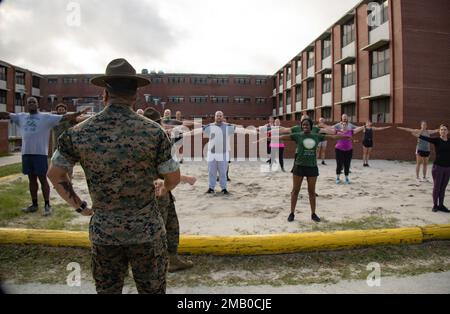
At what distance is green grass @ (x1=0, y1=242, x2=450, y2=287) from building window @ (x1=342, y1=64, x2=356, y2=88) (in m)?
23.7

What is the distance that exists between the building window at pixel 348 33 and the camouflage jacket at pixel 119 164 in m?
26.8

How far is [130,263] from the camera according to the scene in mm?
2096

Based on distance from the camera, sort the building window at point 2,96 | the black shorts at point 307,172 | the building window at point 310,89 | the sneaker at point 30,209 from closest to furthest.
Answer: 1. the black shorts at point 307,172
2. the sneaker at point 30,209
3. the building window at point 310,89
4. the building window at point 2,96

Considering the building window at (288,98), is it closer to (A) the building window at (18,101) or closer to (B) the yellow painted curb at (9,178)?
(A) the building window at (18,101)


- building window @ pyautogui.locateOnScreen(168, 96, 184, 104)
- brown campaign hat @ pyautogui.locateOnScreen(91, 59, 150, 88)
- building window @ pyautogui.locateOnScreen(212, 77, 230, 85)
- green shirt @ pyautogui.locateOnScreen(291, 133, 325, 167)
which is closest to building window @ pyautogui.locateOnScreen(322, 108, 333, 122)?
building window @ pyautogui.locateOnScreen(212, 77, 230, 85)

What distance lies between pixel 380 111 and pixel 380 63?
3.24 meters

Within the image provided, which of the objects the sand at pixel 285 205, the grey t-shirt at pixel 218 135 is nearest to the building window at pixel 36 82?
the sand at pixel 285 205

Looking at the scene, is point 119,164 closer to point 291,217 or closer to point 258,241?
point 258,241

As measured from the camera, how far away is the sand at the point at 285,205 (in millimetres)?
5362

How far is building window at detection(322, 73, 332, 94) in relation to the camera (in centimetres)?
3054

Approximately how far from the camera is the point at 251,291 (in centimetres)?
326

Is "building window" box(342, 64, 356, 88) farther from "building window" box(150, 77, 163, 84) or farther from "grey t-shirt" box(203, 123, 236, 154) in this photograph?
"building window" box(150, 77, 163, 84)

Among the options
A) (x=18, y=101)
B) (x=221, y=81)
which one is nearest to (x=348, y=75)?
(x=221, y=81)
